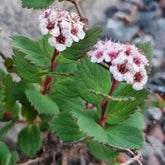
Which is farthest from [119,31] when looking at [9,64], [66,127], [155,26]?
[66,127]

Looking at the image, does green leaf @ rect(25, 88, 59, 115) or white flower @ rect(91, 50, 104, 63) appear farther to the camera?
green leaf @ rect(25, 88, 59, 115)

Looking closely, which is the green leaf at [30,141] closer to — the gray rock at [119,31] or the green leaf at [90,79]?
the green leaf at [90,79]

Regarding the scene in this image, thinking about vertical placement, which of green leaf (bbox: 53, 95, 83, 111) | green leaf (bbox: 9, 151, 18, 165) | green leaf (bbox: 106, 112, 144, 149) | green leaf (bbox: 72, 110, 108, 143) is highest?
green leaf (bbox: 72, 110, 108, 143)

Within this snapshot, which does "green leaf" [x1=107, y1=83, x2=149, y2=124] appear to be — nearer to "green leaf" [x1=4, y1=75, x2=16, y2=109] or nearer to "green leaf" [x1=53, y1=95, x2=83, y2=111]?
"green leaf" [x1=53, y1=95, x2=83, y2=111]

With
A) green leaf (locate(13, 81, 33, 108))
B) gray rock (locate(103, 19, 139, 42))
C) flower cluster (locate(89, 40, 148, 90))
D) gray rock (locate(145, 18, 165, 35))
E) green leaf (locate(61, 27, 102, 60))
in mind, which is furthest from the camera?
gray rock (locate(145, 18, 165, 35))

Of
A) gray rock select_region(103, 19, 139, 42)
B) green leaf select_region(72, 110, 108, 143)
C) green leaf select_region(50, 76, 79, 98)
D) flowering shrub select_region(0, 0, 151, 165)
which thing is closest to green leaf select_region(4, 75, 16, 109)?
flowering shrub select_region(0, 0, 151, 165)

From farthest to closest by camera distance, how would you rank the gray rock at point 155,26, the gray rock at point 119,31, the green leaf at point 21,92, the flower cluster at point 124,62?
1. the gray rock at point 155,26
2. the gray rock at point 119,31
3. the green leaf at point 21,92
4. the flower cluster at point 124,62

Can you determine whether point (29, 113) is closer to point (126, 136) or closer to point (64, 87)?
point (64, 87)

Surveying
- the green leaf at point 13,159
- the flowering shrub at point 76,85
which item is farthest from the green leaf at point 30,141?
the green leaf at point 13,159
